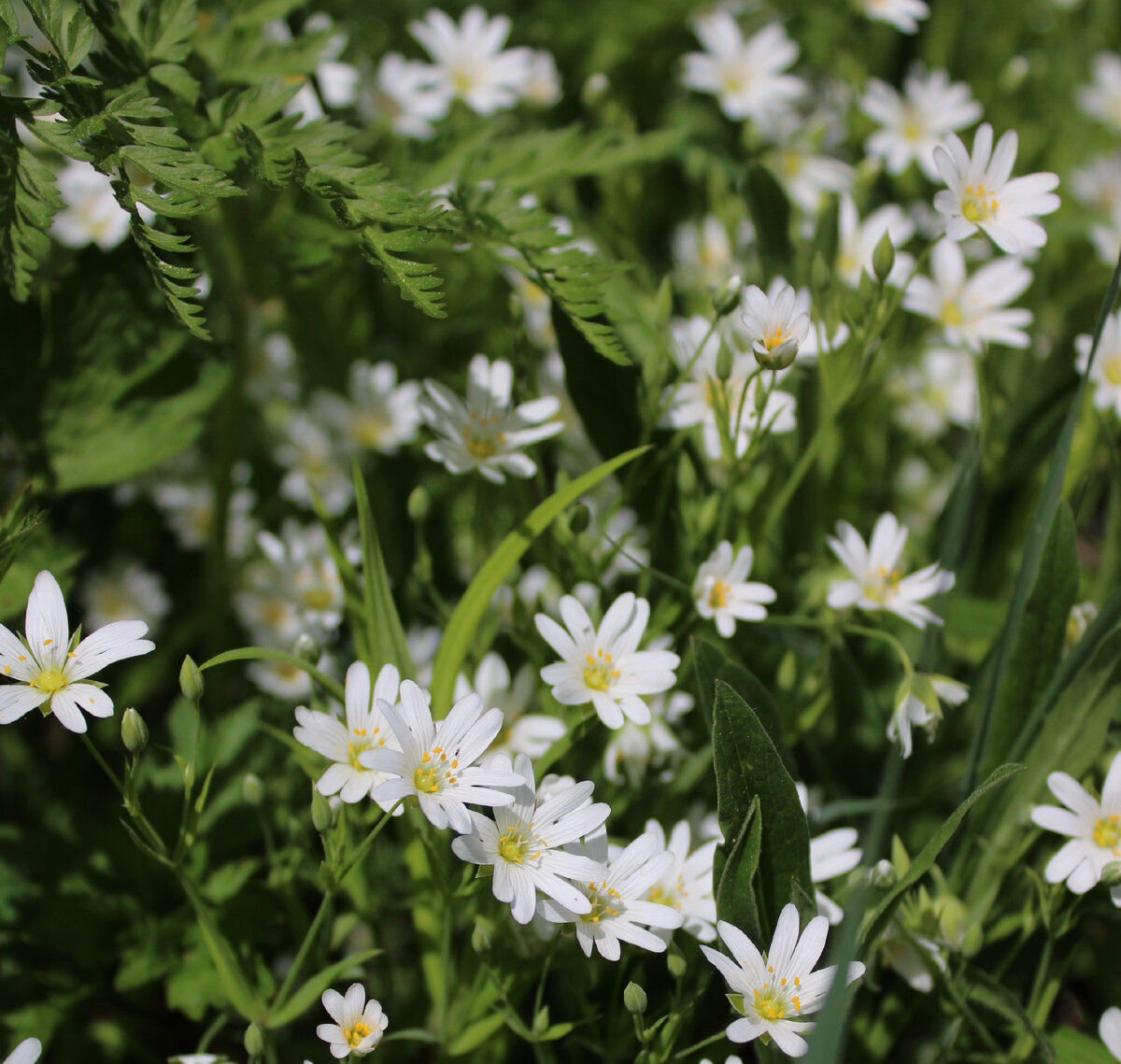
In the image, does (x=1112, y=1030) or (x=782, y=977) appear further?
(x=1112, y=1030)

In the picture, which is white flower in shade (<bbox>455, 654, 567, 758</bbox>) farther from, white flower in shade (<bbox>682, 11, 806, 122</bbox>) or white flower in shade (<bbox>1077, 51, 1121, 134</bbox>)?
white flower in shade (<bbox>1077, 51, 1121, 134</bbox>)

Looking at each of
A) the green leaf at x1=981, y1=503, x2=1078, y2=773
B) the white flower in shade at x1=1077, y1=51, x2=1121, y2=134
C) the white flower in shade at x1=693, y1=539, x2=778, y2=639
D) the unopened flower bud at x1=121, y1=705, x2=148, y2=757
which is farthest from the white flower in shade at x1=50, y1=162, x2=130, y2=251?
the white flower in shade at x1=1077, y1=51, x2=1121, y2=134

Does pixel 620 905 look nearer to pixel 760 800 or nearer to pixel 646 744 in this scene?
pixel 760 800

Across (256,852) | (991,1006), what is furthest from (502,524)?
(991,1006)

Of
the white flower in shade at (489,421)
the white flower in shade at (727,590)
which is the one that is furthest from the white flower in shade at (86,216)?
the white flower in shade at (727,590)

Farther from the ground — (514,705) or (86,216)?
(86,216)

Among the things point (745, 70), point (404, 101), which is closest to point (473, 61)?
point (404, 101)
